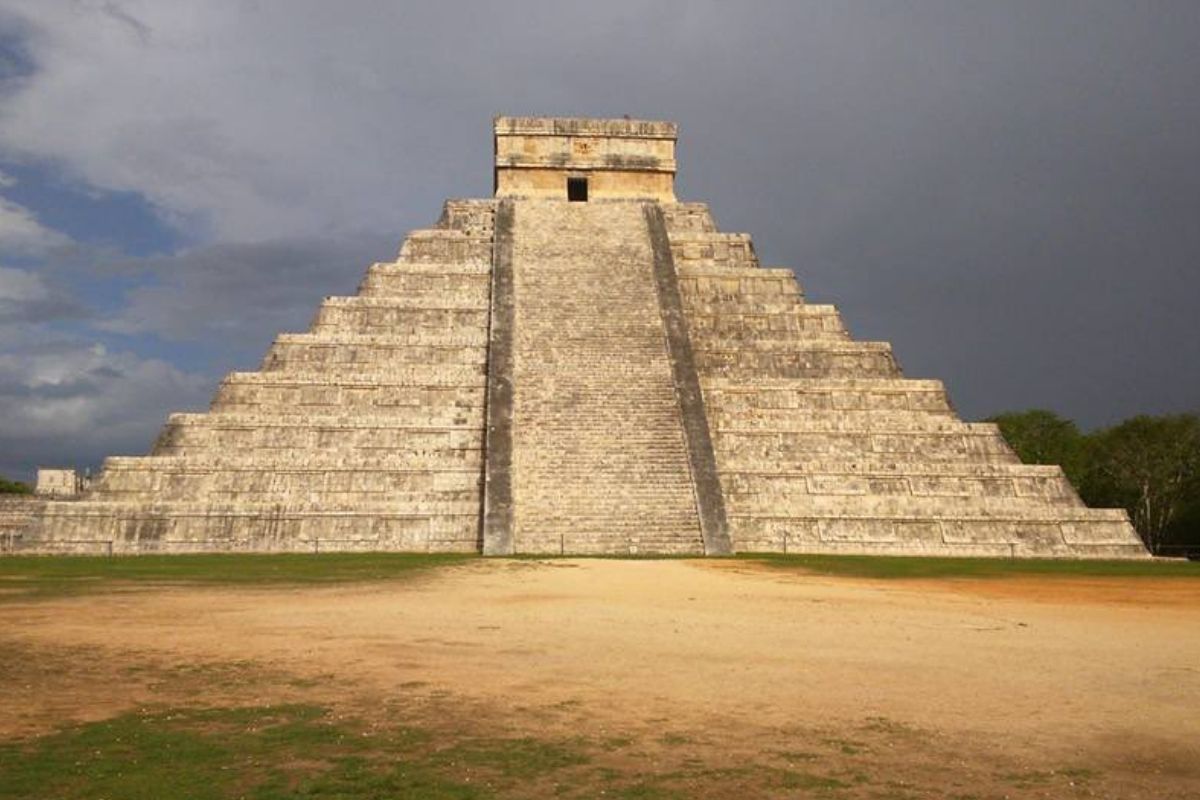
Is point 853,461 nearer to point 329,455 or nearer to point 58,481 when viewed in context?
point 329,455

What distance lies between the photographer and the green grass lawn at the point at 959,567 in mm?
18250

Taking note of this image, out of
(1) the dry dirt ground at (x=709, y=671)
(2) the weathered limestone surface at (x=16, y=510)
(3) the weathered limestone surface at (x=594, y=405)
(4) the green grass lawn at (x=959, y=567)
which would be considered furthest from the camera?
(2) the weathered limestone surface at (x=16, y=510)

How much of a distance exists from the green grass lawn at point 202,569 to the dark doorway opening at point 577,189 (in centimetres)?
A: 1817

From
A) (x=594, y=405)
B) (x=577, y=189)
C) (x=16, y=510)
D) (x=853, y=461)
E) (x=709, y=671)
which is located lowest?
(x=709, y=671)

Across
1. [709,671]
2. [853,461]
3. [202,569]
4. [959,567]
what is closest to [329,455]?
[202,569]

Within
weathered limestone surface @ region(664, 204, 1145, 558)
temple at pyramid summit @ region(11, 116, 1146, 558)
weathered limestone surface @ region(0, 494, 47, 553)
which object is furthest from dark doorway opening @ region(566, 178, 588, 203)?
weathered limestone surface @ region(0, 494, 47, 553)

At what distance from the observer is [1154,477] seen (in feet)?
135

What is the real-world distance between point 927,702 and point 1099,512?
18.3 m

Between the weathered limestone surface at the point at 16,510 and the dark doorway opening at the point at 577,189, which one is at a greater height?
the dark doorway opening at the point at 577,189

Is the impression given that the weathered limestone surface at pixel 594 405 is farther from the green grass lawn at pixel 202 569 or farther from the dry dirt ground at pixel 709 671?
the dry dirt ground at pixel 709 671

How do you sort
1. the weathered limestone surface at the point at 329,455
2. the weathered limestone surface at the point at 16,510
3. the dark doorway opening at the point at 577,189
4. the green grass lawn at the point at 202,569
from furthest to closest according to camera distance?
the dark doorway opening at the point at 577,189
the weathered limestone surface at the point at 16,510
the weathered limestone surface at the point at 329,455
the green grass lawn at the point at 202,569

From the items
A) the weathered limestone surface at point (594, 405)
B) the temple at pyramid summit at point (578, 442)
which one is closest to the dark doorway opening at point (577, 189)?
the weathered limestone surface at point (594, 405)

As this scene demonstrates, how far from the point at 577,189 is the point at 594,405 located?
46.2 ft

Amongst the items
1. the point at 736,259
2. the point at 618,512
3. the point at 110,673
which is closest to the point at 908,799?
the point at 110,673
